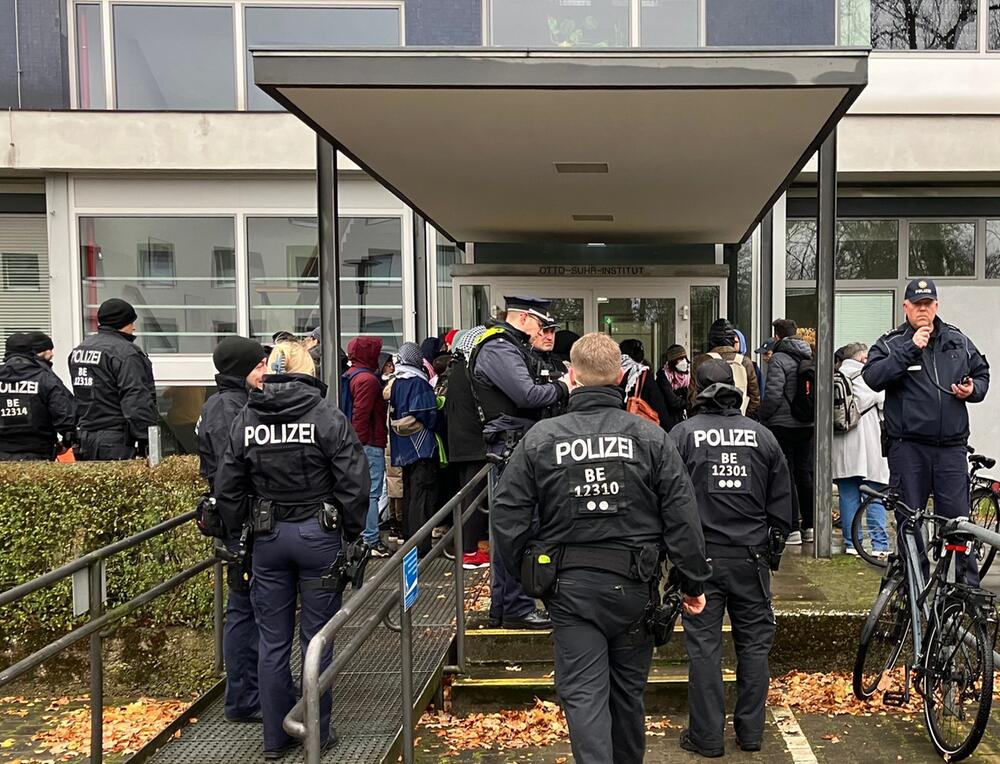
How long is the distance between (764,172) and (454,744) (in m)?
4.74

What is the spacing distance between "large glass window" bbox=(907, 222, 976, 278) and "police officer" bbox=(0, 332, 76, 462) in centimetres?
1008

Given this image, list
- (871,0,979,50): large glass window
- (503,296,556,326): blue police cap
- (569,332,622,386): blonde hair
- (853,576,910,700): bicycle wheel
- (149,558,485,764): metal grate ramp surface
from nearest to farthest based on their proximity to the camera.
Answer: (569,332,622,386): blonde hair, (149,558,485,764): metal grate ramp surface, (853,576,910,700): bicycle wheel, (503,296,556,326): blue police cap, (871,0,979,50): large glass window

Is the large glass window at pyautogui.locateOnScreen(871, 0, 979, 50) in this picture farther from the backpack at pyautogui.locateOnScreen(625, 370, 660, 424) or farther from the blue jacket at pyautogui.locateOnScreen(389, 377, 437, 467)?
the blue jacket at pyautogui.locateOnScreen(389, 377, 437, 467)

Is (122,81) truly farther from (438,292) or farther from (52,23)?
(438,292)

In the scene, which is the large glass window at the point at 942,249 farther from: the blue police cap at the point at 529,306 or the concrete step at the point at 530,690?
the concrete step at the point at 530,690

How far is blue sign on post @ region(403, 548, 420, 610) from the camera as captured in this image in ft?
12.3

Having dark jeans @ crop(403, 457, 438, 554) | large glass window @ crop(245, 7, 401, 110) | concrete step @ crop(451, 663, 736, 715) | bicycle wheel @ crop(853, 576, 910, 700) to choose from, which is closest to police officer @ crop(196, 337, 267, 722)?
concrete step @ crop(451, 663, 736, 715)

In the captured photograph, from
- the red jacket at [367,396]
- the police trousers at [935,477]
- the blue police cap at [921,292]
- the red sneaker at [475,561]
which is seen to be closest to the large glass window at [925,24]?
the blue police cap at [921,292]

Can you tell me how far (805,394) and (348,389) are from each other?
11.8ft

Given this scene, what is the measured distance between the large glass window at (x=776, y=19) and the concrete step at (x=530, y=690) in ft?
26.8

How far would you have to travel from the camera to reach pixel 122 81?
10773 millimetres

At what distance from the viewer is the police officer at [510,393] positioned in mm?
4727

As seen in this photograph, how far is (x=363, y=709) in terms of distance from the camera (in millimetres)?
4281

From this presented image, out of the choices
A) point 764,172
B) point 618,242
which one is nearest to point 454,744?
point 764,172
